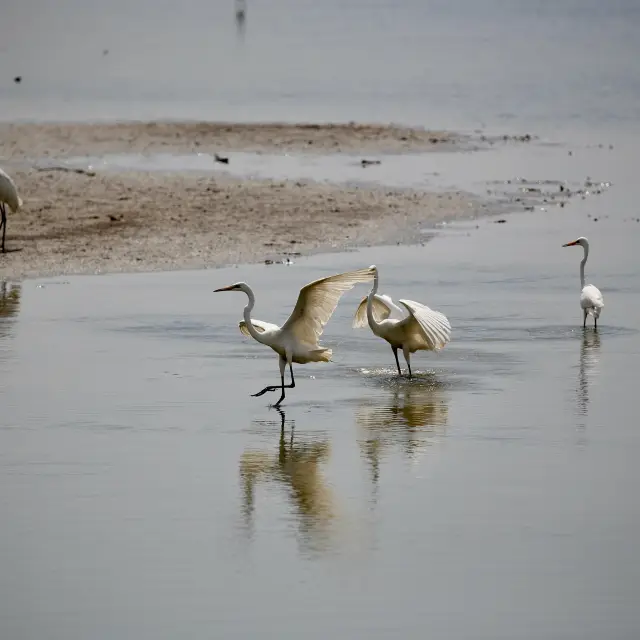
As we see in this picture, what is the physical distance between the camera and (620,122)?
38688 millimetres

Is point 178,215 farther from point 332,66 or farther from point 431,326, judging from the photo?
point 332,66

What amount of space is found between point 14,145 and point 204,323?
50.3 ft

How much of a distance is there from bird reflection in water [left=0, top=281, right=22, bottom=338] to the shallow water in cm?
7

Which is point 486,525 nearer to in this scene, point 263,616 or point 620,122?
point 263,616

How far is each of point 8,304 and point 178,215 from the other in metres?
6.07

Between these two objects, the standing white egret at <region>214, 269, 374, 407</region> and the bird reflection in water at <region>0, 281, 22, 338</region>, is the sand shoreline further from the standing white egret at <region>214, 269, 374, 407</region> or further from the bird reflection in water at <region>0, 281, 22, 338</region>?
the standing white egret at <region>214, 269, 374, 407</region>

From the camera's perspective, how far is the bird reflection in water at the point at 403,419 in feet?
37.2

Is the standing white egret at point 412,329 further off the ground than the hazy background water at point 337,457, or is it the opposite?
the standing white egret at point 412,329

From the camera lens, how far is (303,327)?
42.3 ft

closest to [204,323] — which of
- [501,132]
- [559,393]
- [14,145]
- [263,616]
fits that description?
[559,393]

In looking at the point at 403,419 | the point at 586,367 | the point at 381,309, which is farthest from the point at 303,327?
the point at 586,367

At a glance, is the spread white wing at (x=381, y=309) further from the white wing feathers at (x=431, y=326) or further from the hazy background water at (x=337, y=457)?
the white wing feathers at (x=431, y=326)

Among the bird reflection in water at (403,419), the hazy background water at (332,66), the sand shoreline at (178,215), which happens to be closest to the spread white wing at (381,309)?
the bird reflection in water at (403,419)

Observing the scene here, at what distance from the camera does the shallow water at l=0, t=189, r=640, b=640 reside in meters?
8.20
